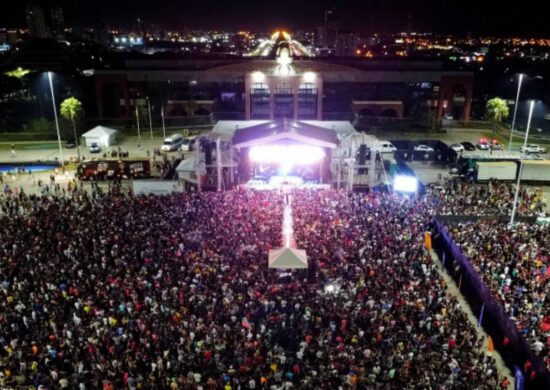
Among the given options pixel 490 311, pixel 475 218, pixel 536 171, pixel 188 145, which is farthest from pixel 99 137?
pixel 490 311

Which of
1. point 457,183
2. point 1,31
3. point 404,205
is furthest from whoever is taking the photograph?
point 1,31

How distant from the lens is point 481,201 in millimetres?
25562

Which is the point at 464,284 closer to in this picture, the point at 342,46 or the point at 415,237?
the point at 415,237

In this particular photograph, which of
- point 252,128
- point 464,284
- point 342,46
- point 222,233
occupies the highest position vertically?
point 342,46

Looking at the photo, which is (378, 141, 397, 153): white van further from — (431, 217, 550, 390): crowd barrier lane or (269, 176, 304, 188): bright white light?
(431, 217, 550, 390): crowd barrier lane

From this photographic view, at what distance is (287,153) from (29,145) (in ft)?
90.0

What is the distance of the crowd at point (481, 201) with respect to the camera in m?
24.1

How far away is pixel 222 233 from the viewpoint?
19906 mm

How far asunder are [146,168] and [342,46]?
132 metres

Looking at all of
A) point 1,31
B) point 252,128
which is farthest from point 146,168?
point 1,31

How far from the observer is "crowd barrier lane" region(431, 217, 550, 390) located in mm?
12656

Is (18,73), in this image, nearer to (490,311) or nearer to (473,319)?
(473,319)

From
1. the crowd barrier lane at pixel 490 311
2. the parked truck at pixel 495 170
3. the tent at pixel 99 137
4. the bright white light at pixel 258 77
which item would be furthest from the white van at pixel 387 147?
the tent at pixel 99 137

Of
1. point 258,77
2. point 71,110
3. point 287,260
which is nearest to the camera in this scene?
point 287,260
